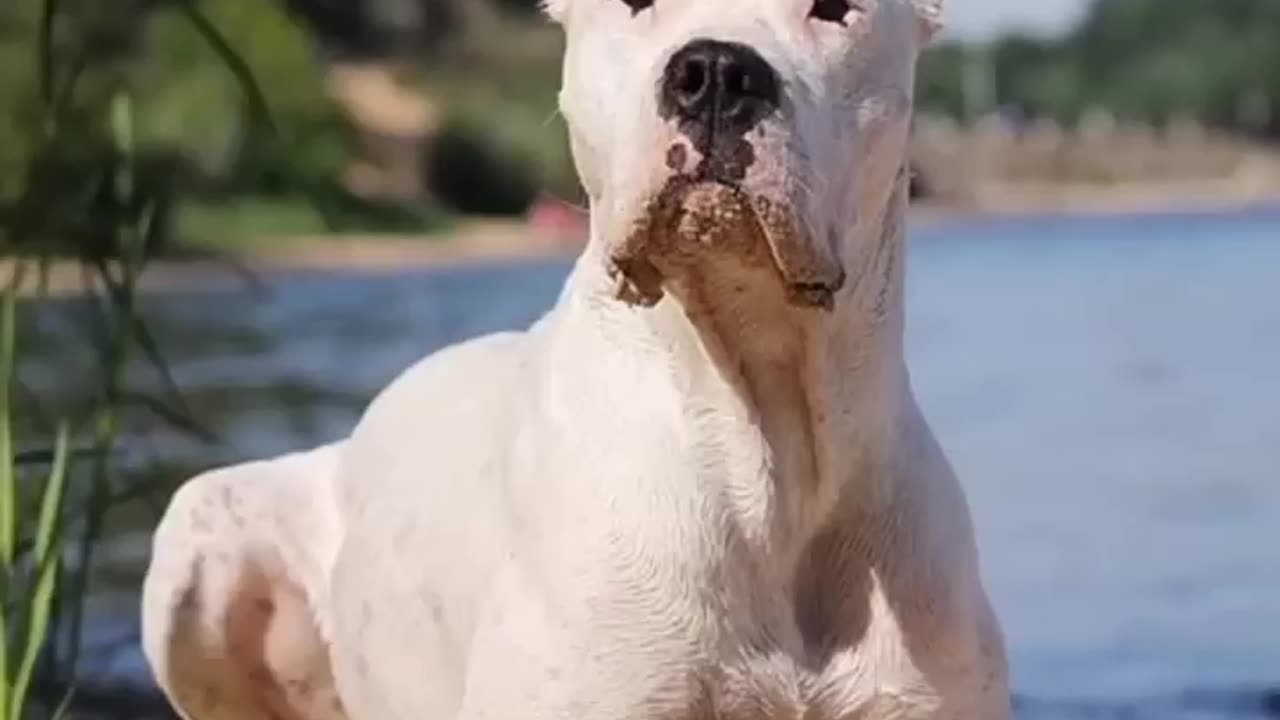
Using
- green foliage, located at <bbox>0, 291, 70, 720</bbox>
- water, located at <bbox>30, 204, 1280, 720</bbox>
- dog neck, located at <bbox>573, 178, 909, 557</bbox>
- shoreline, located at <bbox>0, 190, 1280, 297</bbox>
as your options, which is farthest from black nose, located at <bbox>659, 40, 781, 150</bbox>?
shoreline, located at <bbox>0, 190, 1280, 297</bbox>

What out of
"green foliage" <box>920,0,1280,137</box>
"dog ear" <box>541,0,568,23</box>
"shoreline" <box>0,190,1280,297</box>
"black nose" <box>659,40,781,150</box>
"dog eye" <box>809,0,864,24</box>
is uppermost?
"dog eye" <box>809,0,864,24</box>

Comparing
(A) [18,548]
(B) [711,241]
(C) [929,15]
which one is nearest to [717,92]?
(B) [711,241]

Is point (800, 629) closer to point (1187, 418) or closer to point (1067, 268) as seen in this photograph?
point (1187, 418)

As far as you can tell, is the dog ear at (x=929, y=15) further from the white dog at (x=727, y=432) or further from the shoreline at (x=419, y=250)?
the shoreline at (x=419, y=250)

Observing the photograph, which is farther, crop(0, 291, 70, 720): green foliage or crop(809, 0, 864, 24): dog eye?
crop(0, 291, 70, 720): green foliage

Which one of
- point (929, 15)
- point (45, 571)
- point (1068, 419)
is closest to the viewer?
point (929, 15)

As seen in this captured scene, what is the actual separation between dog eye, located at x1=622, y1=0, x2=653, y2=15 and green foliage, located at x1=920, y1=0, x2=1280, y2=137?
13541 millimetres

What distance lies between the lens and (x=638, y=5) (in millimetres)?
3547

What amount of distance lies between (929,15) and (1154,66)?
16329 mm

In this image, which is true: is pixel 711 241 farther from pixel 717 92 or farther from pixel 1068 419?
pixel 1068 419

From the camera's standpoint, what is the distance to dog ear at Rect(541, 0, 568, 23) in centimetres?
Result: 369

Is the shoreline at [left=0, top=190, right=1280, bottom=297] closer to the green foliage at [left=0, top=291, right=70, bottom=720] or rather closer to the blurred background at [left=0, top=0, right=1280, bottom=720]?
the blurred background at [left=0, top=0, right=1280, bottom=720]

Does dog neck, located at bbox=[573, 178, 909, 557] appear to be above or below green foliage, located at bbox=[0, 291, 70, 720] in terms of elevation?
above

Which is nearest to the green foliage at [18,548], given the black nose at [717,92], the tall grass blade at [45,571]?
the tall grass blade at [45,571]
